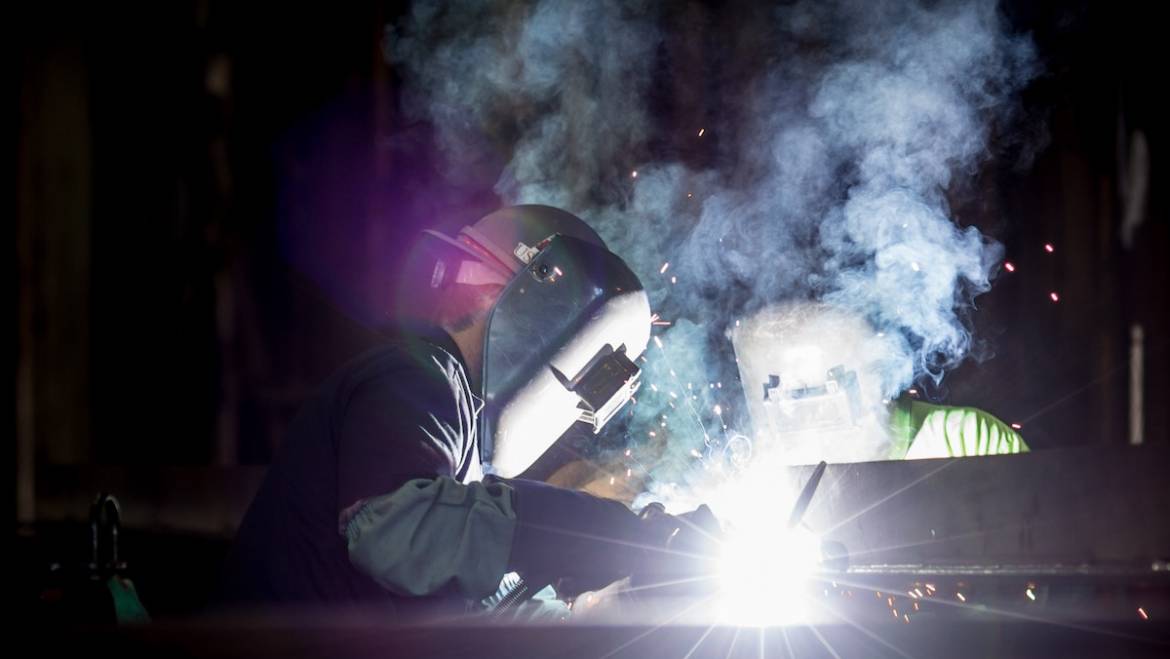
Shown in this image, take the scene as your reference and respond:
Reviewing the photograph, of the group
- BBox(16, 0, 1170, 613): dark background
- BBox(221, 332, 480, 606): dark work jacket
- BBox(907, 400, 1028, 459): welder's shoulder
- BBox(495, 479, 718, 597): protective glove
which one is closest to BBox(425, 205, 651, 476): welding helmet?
BBox(221, 332, 480, 606): dark work jacket

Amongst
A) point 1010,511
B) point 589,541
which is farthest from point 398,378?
point 1010,511

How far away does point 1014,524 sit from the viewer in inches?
75.3

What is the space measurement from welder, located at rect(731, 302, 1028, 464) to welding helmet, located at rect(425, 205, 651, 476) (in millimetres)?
703

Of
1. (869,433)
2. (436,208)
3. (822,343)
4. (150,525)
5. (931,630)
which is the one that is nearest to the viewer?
(931,630)

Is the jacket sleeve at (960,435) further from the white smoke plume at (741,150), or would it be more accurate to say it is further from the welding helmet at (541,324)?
the welding helmet at (541,324)

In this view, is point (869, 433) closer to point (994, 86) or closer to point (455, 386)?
point (994, 86)

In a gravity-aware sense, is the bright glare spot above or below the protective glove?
below

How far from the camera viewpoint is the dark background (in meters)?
3.62

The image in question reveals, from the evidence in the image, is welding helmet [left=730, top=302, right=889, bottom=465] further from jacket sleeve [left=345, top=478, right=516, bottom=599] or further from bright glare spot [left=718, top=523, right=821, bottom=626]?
jacket sleeve [left=345, top=478, right=516, bottom=599]

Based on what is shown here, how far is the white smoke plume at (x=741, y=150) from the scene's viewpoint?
3129 mm

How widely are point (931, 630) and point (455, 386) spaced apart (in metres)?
1.07

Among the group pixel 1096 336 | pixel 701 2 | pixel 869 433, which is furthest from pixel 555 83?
pixel 1096 336

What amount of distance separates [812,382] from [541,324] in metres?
1.04

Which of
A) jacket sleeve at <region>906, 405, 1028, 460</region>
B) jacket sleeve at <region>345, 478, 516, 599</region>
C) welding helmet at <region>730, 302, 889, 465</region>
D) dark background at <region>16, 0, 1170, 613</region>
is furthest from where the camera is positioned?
dark background at <region>16, 0, 1170, 613</region>
